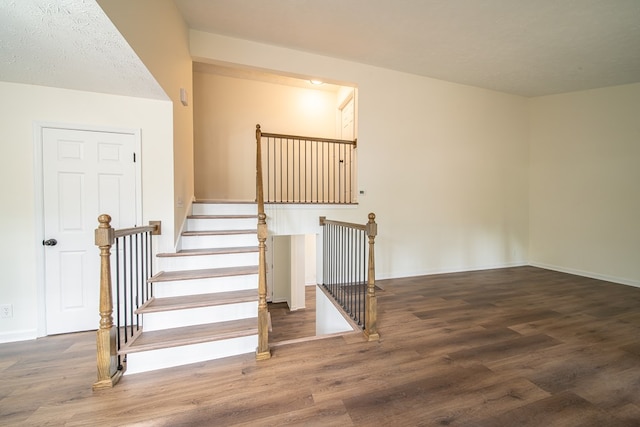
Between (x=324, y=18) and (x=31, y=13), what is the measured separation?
8.21 ft

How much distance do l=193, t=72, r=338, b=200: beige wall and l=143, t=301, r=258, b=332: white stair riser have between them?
285 centimetres

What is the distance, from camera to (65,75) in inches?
85.0

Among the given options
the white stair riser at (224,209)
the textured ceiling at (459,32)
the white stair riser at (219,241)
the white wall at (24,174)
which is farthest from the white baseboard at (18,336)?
the textured ceiling at (459,32)

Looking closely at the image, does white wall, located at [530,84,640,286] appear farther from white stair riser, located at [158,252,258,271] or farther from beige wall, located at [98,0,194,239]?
beige wall, located at [98,0,194,239]

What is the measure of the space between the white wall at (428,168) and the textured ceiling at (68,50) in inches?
61.7

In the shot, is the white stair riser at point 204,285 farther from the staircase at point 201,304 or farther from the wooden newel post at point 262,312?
the wooden newel post at point 262,312

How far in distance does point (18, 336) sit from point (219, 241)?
200 cm

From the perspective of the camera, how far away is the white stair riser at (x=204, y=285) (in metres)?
2.30

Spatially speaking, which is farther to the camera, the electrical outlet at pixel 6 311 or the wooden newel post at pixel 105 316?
the electrical outlet at pixel 6 311

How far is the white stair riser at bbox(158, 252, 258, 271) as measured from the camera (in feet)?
8.38

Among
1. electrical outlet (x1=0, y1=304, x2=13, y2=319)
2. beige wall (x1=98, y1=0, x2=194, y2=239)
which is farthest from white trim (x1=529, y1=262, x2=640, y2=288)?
electrical outlet (x1=0, y1=304, x2=13, y2=319)

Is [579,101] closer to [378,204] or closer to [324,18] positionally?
[378,204]

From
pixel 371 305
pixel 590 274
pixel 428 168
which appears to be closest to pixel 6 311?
pixel 371 305

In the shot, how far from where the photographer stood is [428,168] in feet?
14.0
